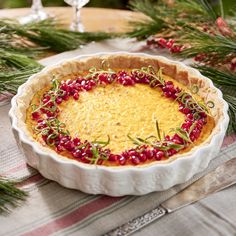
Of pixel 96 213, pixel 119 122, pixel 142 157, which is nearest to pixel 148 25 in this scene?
pixel 119 122

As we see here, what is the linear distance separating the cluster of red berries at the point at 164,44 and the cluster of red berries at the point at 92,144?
384mm

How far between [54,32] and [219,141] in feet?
3.60

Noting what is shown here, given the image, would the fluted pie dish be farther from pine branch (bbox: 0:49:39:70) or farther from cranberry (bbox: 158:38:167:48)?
cranberry (bbox: 158:38:167:48)

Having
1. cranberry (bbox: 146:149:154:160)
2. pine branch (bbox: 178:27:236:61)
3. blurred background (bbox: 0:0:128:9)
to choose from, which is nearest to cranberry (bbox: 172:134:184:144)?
cranberry (bbox: 146:149:154:160)

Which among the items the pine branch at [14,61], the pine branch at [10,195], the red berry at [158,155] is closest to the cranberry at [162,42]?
the pine branch at [14,61]

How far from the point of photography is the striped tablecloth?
5.23ft

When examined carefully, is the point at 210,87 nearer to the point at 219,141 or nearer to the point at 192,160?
the point at 219,141

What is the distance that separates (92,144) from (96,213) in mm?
212

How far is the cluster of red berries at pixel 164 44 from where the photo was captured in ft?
8.04

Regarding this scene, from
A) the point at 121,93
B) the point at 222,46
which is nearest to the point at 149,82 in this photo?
the point at 121,93

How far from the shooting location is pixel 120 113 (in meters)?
1.91

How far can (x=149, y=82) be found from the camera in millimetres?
2080

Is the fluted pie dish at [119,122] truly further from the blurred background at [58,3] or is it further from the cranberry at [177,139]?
the blurred background at [58,3]

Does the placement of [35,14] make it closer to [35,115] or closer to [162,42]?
[162,42]
